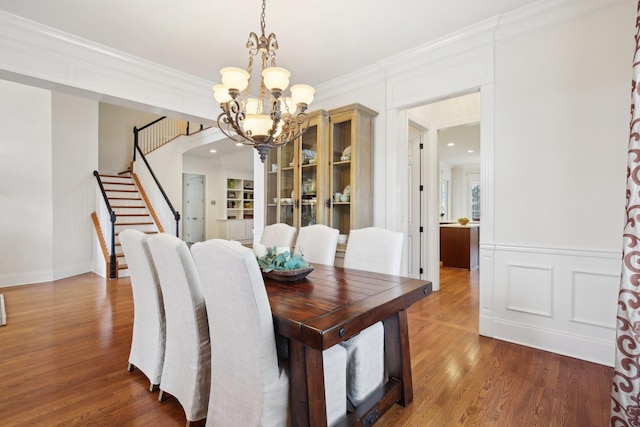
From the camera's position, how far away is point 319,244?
275cm

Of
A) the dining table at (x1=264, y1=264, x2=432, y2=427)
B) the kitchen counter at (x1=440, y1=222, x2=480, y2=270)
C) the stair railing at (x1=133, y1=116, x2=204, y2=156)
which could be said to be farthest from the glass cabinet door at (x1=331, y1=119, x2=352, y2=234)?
the stair railing at (x1=133, y1=116, x2=204, y2=156)

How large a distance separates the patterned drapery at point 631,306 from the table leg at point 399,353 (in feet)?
3.06

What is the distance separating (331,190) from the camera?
11.6 feet

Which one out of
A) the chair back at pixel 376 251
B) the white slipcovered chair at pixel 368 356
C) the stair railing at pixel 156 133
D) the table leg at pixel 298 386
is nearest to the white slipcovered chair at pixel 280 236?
the chair back at pixel 376 251

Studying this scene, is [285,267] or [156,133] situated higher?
[156,133]

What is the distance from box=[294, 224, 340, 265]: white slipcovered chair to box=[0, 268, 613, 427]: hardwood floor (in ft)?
3.46

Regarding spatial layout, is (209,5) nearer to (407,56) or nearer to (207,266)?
(407,56)

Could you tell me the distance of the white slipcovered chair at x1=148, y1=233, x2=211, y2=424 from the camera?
1.59m

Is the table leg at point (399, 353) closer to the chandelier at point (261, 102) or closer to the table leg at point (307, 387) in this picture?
the table leg at point (307, 387)

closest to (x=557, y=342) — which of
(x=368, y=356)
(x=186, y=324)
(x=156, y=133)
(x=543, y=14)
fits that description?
(x=368, y=356)

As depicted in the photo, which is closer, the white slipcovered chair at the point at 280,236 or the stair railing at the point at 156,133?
the white slipcovered chair at the point at 280,236

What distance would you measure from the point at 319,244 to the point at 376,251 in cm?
58

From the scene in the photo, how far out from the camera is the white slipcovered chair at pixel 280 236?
3.03 metres

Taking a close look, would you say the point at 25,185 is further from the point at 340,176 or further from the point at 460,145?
the point at 460,145
